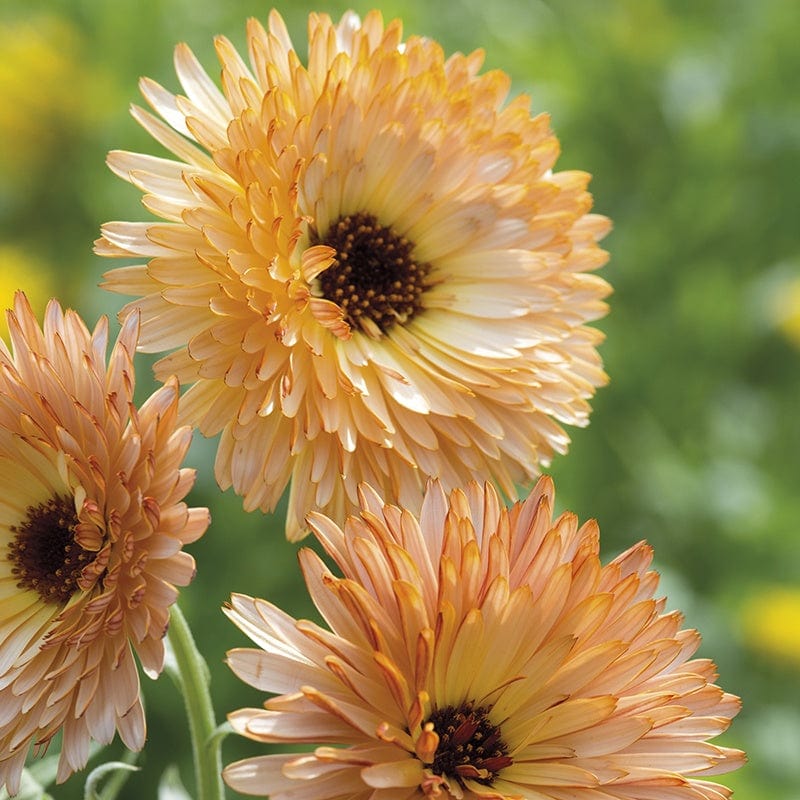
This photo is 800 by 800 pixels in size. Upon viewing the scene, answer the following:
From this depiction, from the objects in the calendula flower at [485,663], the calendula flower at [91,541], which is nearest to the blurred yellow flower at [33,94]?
the calendula flower at [91,541]

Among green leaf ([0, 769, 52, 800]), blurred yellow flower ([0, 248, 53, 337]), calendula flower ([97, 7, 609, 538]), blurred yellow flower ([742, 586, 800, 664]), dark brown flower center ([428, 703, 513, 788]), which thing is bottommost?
green leaf ([0, 769, 52, 800])

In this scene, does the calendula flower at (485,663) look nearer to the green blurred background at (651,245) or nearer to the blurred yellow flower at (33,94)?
the green blurred background at (651,245)

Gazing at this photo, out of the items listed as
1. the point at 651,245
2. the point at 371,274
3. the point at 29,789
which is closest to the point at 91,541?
the point at 29,789

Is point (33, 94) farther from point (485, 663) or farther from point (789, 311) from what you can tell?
point (485, 663)

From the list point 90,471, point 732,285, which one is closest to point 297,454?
point 90,471

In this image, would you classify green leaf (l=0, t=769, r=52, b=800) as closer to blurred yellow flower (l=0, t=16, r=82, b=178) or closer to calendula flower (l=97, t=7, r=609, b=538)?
calendula flower (l=97, t=7, r=609, b=538)

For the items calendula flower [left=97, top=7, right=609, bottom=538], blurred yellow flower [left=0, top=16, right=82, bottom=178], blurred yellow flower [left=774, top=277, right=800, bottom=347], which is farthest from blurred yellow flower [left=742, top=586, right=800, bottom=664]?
blurred yellow flower [left=0, top=16, right=82, bottom=178]

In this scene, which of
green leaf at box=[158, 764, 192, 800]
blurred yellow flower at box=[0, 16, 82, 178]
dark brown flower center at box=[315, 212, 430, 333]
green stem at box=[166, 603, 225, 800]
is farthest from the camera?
blurred yellow flower at box=[0, 16, 82, 178]
